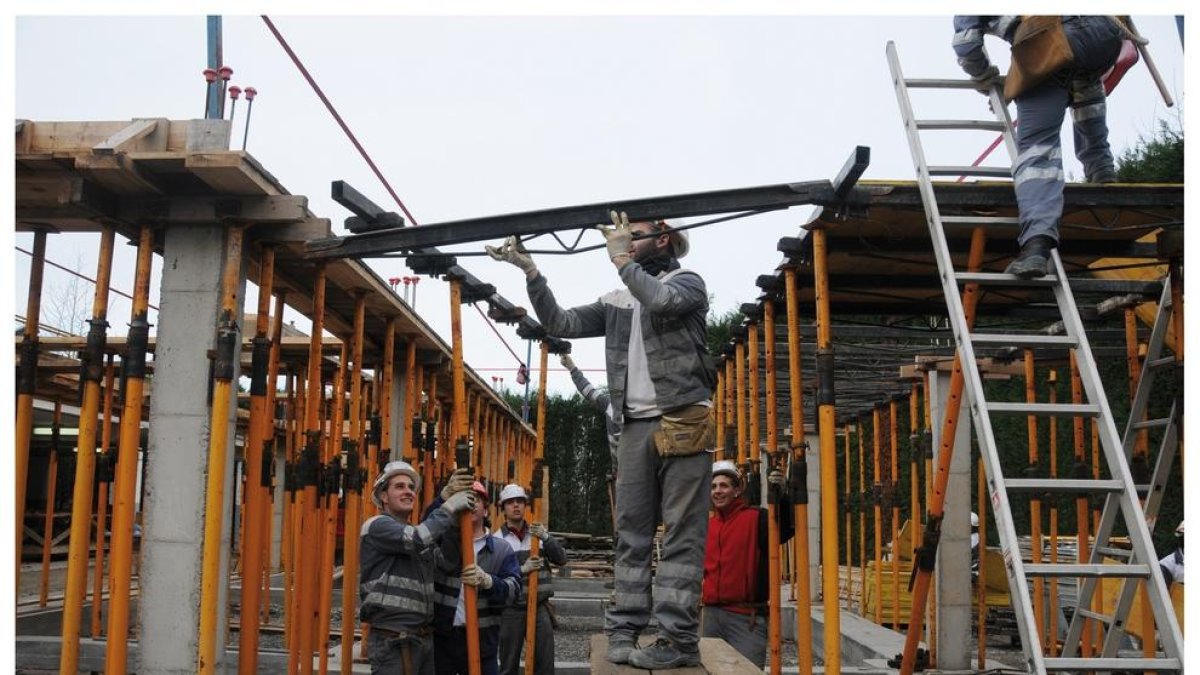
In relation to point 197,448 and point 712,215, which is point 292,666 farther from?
point 712,215

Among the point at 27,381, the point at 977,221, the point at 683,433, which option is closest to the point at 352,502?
the point at 27,381

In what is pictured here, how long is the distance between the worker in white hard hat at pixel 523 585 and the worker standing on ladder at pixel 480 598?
35cm

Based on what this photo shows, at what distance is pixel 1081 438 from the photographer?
708cm

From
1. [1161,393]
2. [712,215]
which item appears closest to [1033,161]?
[712,215]

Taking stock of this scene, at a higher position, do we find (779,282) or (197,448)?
(779,282)

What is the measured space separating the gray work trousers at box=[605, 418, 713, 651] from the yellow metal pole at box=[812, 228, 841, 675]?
2.06 ft

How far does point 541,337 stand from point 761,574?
2.12m

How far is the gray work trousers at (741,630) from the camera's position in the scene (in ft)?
22.2

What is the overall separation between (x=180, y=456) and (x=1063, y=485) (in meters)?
4.47

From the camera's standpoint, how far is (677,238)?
16.9ft

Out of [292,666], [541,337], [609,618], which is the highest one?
[541,337]

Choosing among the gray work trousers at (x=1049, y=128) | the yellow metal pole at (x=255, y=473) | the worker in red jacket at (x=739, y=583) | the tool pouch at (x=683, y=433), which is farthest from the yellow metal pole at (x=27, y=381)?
the gray work trousers at (x=1049, y=128)

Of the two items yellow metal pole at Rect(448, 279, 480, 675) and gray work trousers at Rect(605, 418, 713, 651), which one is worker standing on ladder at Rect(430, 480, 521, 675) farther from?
gray work trousers at Rect(605, 418, 713, 651)

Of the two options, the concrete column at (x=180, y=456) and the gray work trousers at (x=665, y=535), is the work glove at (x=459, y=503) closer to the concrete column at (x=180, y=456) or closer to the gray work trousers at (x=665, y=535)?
the gray work trousers at (x=665, y=535)
